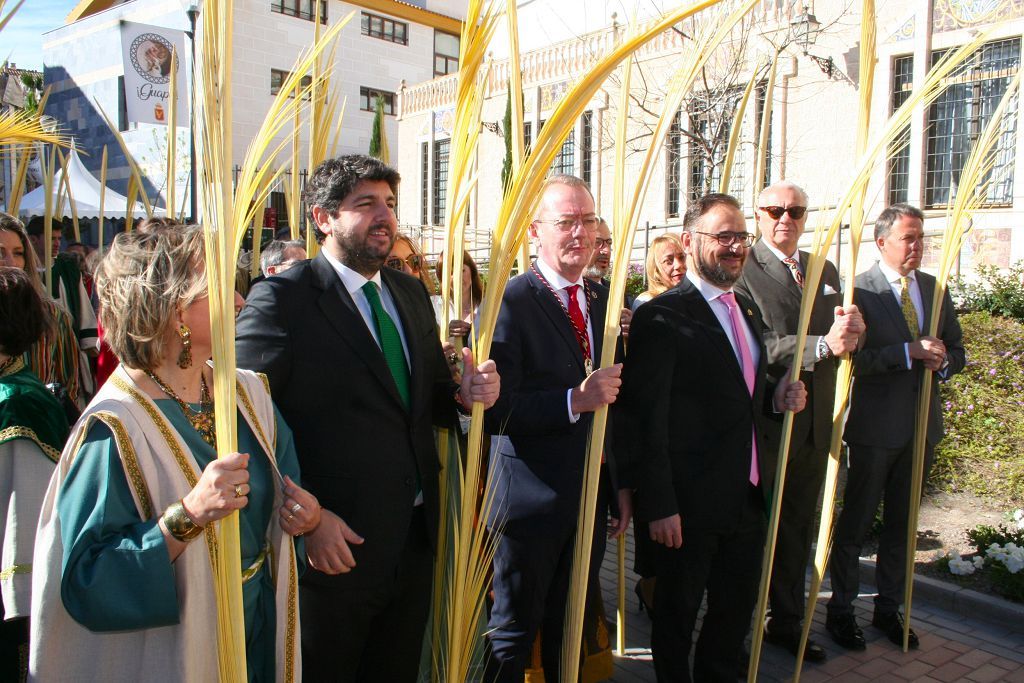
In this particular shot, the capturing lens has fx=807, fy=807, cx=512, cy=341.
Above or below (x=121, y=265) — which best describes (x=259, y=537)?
below

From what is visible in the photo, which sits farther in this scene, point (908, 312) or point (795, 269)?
point (908, 312)

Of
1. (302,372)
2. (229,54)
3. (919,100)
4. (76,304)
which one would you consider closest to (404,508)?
(302,372)

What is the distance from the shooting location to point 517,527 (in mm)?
2752

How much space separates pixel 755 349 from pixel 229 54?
2.35 meters

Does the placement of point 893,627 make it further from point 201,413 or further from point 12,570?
point 12,570

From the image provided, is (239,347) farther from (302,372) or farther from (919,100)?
(919,100)

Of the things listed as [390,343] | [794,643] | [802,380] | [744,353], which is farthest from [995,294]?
[390,343]

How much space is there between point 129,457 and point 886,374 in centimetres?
354

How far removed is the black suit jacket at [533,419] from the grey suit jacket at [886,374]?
5.81ft

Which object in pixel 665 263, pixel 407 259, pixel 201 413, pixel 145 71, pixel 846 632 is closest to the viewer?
pixel 201 413

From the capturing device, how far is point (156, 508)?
164 cm

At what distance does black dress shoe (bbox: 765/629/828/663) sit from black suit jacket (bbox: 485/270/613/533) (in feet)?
5.68

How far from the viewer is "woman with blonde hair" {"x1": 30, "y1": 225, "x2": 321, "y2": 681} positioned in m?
1.54

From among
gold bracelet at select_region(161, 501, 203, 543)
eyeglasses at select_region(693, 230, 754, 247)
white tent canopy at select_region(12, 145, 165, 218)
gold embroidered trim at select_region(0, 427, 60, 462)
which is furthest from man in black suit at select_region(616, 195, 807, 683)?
white tent canopy at select_region(12, 145, 165, 218)
